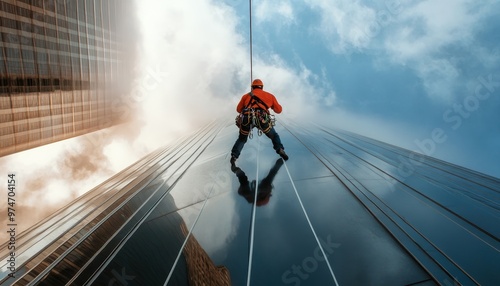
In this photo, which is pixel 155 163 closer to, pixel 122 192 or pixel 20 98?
pixel 122 192

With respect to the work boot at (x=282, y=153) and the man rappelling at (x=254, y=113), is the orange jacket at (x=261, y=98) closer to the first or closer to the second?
the man rappelling at (x=254, y=113)

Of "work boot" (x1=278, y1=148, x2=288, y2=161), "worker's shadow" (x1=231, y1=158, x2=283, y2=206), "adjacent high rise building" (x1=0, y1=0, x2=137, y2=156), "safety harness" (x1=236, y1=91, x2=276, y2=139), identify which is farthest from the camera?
"adjacent high rise building" (x1=0, y1=0, x2=137, y2=156)

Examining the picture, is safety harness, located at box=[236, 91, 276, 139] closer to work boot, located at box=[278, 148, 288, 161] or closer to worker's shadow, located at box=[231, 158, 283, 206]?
work boot, located at box=[278, 148, 288, 161]

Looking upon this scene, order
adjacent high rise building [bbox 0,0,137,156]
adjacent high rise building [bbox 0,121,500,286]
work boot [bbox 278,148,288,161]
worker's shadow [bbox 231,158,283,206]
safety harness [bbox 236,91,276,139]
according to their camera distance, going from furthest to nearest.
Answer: adjacent high rise building [bbox 0,0,137,156], work boot [bbox 278,148,288,161], safety harness [bbox 236,91,276,139], worker's shadow [bbox 231,158,283,206], adjacent high rise building [bbox 0,121,500,286]

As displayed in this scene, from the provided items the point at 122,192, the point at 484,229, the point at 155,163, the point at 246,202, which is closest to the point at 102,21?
the point at 155,163

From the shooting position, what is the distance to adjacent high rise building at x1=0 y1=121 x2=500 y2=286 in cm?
253

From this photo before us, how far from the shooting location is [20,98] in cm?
1892

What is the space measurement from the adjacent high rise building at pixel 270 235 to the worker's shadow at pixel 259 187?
0.07 feet

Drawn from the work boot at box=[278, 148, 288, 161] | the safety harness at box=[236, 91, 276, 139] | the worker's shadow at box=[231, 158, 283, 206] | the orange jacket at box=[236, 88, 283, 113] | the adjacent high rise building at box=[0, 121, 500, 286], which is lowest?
the adjacent high rise building at box=[0, 121, 500, 286]

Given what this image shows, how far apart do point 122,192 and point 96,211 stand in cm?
86

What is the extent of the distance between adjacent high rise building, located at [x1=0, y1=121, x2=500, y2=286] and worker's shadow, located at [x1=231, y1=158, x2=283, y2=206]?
0.07 ft

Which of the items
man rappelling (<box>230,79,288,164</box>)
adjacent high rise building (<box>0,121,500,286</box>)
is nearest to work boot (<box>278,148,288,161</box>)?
man rappelling (<box>230,79,288,164</box>)

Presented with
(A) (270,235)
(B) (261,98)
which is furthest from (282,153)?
(A) (270,235)

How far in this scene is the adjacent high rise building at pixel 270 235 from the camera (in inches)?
99.7
